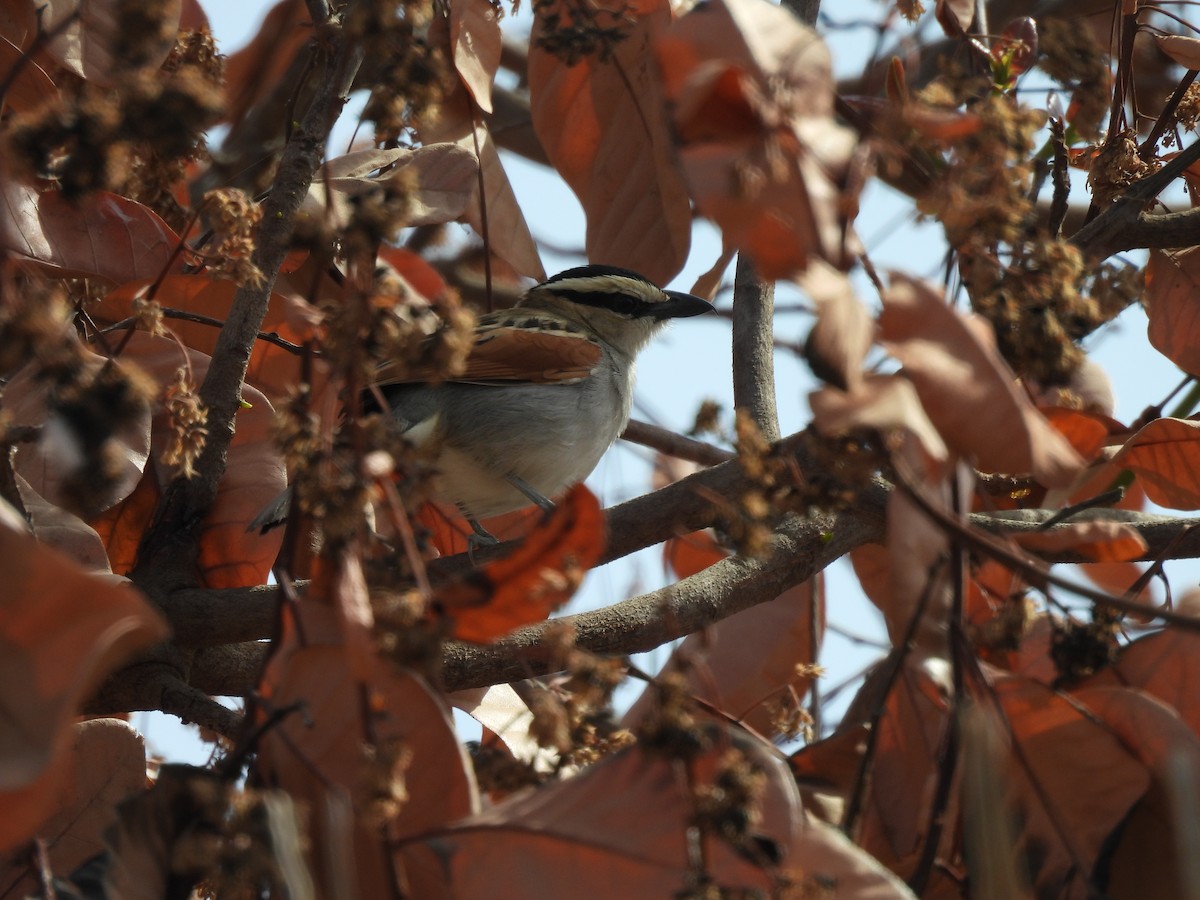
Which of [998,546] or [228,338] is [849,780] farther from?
[228,338]

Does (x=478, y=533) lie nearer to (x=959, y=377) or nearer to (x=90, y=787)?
(x=90, y=787)

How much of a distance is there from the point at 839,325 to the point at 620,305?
13.8ft

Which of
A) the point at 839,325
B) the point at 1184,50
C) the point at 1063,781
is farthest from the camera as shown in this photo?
the point at 1184,50

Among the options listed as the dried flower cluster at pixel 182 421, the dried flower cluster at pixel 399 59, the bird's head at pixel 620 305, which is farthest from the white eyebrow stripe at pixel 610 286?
the dried flower cluster at pixel 399 59

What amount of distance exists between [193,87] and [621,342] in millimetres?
4143

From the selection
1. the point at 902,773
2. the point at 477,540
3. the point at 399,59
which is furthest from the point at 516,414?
the point at 399,59

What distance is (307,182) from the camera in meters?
3.00

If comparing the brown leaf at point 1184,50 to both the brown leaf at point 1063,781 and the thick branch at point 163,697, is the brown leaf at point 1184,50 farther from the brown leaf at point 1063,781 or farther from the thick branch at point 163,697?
the thick branch at point 163,697

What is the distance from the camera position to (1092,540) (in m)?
1.86

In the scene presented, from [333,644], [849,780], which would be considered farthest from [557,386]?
[333,644]

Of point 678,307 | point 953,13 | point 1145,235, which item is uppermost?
point 678,307

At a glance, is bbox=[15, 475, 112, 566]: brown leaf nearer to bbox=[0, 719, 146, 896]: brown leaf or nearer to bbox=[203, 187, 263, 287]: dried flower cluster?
→ bbox=[0, 719, 146, 896]: brown leaf

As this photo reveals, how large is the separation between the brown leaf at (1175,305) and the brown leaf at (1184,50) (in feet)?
0.07

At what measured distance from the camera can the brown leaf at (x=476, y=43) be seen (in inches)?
127
